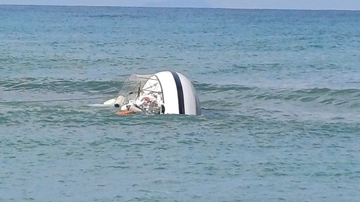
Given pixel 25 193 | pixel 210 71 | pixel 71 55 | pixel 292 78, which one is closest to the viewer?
pixel 25 193

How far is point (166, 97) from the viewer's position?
2389 cm

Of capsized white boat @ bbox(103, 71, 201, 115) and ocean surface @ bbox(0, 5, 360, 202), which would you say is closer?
ocean surface @ bbox(0, 5, 360, 202)

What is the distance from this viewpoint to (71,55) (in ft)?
164

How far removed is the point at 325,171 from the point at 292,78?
65.2 ft

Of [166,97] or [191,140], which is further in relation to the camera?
[166,97]

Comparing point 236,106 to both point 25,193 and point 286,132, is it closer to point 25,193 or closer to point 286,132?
point 286,132

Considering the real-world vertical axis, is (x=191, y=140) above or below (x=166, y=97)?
below

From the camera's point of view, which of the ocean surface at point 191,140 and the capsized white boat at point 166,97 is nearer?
the ocean surface at point 191,140

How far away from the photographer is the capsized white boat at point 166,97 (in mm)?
23797

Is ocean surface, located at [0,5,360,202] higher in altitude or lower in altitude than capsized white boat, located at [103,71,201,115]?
lower

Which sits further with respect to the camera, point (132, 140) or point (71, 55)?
point (71, 55)

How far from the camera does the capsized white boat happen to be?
2380 cm

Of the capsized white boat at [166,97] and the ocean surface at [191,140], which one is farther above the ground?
the capsized white boat at [166,97]

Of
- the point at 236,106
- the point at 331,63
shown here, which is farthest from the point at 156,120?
the point at 331,63
